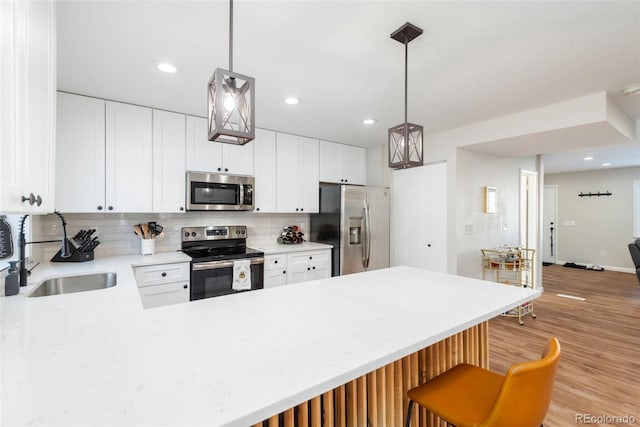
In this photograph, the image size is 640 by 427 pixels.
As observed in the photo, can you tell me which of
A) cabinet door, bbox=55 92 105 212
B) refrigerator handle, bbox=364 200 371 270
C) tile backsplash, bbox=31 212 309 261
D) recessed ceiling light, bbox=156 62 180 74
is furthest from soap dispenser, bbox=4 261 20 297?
refrigerator handle, bbox=364 200 371 270

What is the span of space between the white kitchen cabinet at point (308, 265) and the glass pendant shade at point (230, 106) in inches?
95.7

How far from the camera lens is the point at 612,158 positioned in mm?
5523

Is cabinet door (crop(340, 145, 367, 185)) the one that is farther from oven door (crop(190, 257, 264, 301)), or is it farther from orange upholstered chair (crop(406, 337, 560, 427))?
orange upholstered chair (crop(406, 337, 560, 427))

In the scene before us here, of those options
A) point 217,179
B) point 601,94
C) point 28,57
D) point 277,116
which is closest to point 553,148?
point 601,94

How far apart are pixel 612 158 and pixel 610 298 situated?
2.60 metres

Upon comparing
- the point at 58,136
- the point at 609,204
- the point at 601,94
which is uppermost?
the point at 601,94

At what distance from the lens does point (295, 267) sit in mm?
3568

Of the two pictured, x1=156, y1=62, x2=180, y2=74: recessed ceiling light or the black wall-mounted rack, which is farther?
the black wall-mounted rack

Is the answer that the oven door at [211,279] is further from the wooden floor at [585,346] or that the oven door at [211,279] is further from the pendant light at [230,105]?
the wooden floor at [585,346]

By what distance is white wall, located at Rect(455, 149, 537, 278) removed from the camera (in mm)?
3795

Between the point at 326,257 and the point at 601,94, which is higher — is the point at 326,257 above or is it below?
below

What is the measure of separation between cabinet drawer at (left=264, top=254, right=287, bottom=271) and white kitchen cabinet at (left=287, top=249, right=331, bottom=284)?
67 millimetres

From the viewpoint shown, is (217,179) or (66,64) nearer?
(66,64)

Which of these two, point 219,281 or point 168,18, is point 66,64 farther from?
point 219,281
